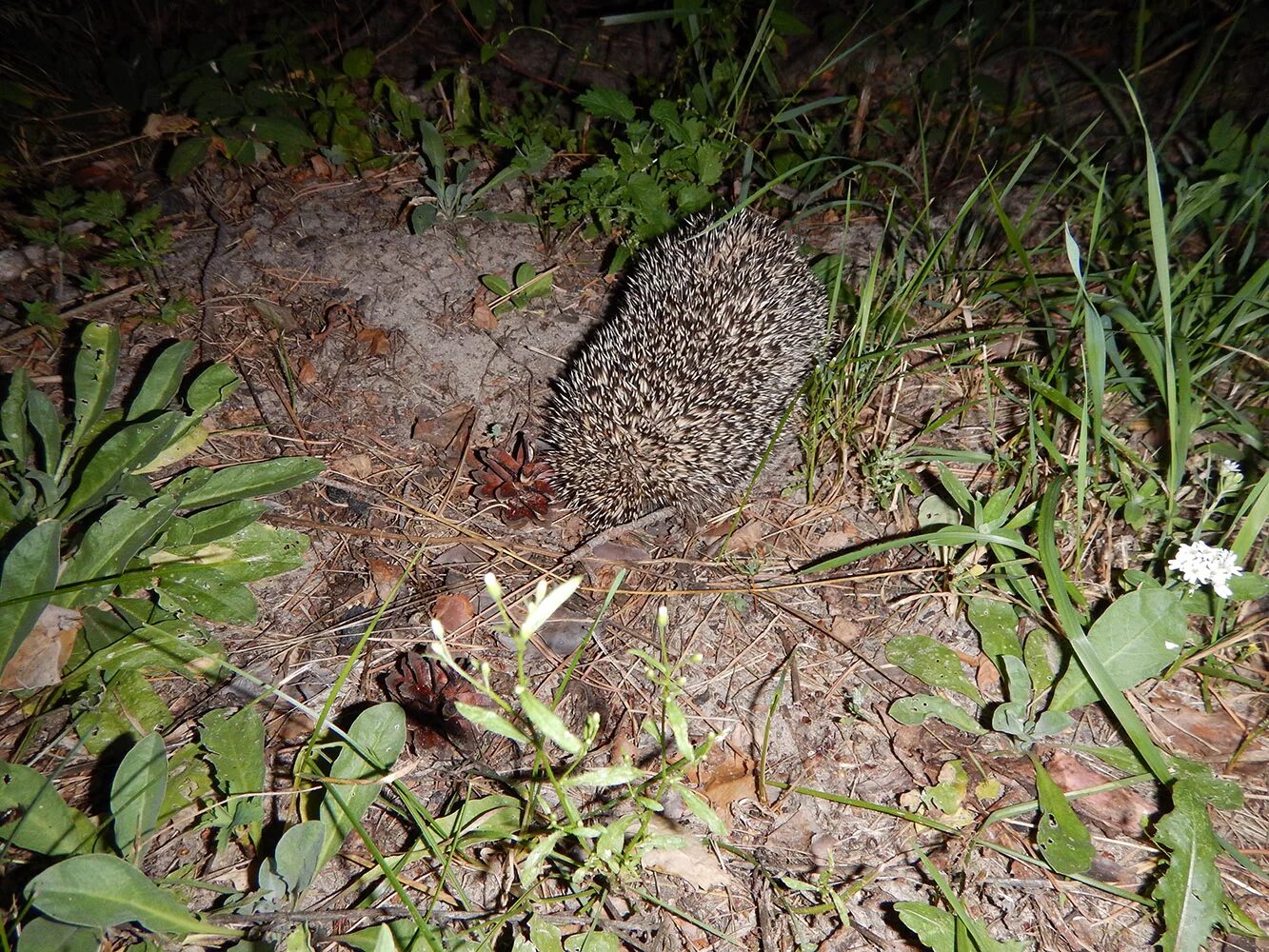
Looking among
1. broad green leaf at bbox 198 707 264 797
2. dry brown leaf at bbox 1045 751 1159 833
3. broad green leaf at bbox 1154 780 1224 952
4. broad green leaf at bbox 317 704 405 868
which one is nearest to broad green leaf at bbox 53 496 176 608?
broad green leaf at bbox 198 707 264 797

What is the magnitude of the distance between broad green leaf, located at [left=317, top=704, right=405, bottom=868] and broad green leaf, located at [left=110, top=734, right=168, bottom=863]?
0.49 metres

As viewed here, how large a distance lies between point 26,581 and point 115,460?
1.87ft


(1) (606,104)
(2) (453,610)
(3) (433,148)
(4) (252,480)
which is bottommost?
(2) (453,610)

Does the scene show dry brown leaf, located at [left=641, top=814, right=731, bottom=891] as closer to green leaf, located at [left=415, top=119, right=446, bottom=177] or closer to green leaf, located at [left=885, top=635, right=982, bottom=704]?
green leaf, located at [left=885, top=635, right=982, bottom=704]

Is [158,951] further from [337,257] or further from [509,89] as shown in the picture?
[509,89]

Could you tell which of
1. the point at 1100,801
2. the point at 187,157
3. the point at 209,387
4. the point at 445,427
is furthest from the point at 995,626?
the point at 187,157

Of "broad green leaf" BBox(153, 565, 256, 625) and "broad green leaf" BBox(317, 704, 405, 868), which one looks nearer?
"broad green leaf" BBox(317, 704, 405, 868)

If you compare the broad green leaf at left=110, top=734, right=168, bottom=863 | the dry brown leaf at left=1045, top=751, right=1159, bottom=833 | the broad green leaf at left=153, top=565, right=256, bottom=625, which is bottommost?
the dry brown leaf at left=1045, top=751, right=1159, bottom=833

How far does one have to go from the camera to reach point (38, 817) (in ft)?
7.27

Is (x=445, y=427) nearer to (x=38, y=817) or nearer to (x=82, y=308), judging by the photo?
(x=82, y=308)

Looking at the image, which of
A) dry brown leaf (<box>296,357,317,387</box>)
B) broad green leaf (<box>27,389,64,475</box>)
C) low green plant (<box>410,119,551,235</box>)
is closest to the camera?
broad green leaf (<box>27,389,64,475</box>)

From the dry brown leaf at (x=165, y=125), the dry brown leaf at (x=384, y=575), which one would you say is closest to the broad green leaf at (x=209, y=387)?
the dry brown leaf at (x=384, y=575)

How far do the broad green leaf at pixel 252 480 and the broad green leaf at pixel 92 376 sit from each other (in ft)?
1.85

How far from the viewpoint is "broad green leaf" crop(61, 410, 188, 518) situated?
285 cm
